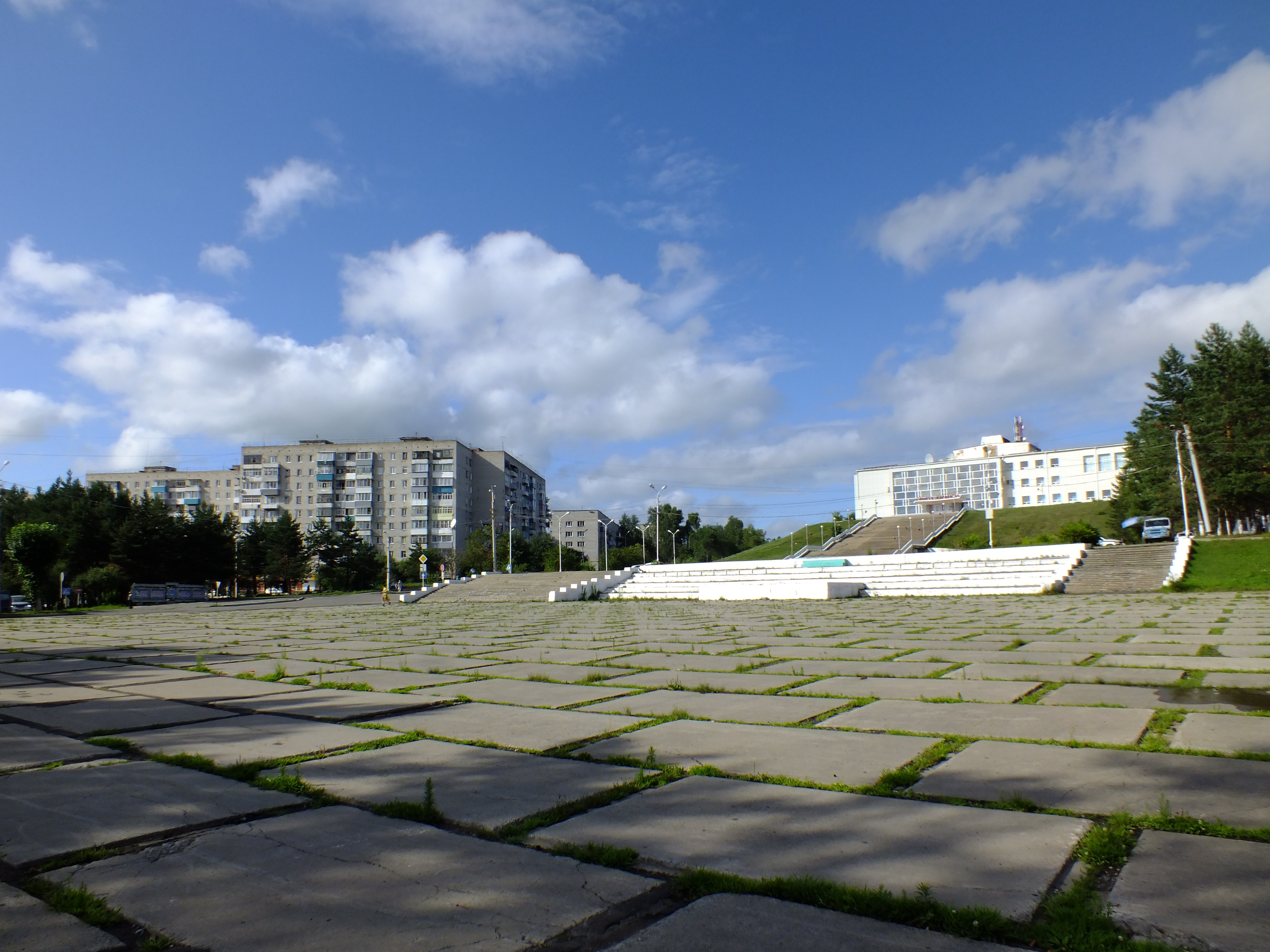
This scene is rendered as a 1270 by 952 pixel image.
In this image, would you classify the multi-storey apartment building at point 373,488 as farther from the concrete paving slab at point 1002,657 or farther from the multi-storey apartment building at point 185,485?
the concrete paving slab at point 1002,657

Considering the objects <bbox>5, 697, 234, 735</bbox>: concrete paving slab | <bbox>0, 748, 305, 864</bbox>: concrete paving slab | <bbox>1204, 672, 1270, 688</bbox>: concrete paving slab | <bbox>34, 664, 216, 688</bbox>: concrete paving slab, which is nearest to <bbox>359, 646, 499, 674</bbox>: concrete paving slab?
<bbox>34, 664, 216, 688</bbox>: concrete paving slab

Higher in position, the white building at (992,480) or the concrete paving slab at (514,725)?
the white building at (992,480)

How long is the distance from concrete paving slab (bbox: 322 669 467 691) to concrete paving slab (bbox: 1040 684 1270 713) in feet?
14.8

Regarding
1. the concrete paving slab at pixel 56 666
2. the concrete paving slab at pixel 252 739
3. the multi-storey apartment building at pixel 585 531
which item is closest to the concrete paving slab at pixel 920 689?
the concrete paving slab at pixel 252 739

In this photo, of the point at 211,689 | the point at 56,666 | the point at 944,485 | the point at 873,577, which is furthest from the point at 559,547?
the point at 944,485

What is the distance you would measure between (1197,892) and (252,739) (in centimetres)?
414

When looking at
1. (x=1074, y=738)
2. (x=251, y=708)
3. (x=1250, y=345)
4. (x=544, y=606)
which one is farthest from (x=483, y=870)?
(x=1250, y=345)

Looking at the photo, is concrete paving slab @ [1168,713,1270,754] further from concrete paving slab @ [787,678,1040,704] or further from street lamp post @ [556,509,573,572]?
street lamp post @ [556,509,573,572]

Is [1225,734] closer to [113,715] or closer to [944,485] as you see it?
[113,715]

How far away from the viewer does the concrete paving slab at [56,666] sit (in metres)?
7.75

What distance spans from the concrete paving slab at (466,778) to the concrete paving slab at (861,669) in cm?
332

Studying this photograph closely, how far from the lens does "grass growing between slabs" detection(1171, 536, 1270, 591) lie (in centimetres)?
2275

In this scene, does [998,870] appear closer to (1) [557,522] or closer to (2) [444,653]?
(2) [444,653]

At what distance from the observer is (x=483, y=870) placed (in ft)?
6.89
